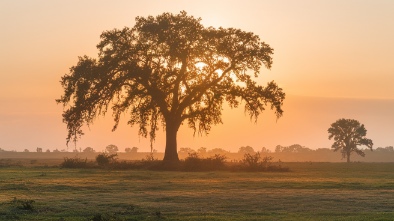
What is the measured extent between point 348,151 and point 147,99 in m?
78.3

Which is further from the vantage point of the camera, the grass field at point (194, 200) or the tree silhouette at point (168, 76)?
the tree silhouette at point (168, 76)

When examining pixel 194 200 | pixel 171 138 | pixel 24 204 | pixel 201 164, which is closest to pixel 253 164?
pixel 201 164

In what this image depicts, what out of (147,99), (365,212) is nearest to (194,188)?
(365,212)

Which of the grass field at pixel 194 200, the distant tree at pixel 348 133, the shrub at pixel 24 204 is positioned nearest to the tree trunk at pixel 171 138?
the grass field at pixel 194 200

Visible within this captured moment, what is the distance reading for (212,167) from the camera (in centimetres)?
6356

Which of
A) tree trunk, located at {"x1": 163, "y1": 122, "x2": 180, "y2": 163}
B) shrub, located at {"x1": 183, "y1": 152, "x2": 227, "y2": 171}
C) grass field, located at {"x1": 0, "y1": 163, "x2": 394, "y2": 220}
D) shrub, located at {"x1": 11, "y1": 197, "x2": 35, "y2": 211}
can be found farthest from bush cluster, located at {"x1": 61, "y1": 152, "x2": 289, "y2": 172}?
shrub, located at {"x1": 11, "y1": 197, "x2": 35, "y2": 211}

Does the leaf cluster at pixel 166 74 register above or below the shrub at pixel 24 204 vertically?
above

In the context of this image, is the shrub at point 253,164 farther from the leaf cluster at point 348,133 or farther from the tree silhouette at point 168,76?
the leaf cluster at point 348,133

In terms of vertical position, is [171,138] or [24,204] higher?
[171,138]

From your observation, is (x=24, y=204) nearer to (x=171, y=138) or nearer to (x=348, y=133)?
(x=171, y=138)

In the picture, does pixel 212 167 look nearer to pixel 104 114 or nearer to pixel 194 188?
pixel 104 114

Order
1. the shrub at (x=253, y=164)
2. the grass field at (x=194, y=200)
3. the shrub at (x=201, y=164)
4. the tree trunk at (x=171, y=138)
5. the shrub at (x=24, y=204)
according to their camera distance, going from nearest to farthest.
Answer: the grass field at (x=194, y=200) → the shrub at (x=24, y=204) → the shrub at (x=201, y=164) → the shrub at (x=253, y=164) → the tree trunk at (x=171, y=138)

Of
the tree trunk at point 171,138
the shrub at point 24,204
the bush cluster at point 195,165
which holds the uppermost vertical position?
the tree trunk at point 171,138

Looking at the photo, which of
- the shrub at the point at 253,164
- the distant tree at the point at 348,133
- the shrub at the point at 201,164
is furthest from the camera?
the distant tree at the point at 348,133
